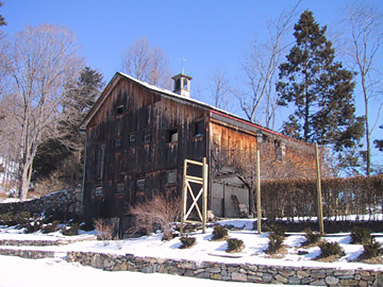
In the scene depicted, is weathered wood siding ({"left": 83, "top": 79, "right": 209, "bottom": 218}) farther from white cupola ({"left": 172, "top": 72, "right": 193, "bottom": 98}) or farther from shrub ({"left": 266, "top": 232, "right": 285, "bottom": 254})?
shrub ({"left": 266, "top": 232, "right": 285, "bottom": 254})

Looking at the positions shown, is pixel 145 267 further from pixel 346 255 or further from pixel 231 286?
pixel 346 255

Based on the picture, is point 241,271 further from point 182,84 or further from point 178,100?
point 182,84

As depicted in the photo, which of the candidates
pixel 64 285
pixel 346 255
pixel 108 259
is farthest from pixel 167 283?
pixel 346 255

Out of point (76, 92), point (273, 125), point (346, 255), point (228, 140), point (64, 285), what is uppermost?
point (76, 92)

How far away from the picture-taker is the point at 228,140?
20328 millimetres

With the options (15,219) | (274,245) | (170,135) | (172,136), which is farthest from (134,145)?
(274,245)

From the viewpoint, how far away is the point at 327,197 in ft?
43.1

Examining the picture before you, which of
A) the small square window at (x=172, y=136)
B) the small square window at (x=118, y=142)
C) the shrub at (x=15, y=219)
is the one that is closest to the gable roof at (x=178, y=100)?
the small square window at (x=172, y=136)

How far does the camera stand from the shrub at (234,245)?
459 inches

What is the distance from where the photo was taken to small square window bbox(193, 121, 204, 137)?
19.8m

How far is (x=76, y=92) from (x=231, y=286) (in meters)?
29.7

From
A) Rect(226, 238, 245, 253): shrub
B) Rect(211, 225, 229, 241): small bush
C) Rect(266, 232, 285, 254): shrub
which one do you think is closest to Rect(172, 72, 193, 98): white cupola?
Rect(211, 225, 229, 241): small bush

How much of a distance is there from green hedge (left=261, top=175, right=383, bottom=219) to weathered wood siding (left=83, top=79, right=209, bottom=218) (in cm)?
564

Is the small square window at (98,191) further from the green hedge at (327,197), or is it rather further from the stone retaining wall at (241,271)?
the green hedge at (327,197)
